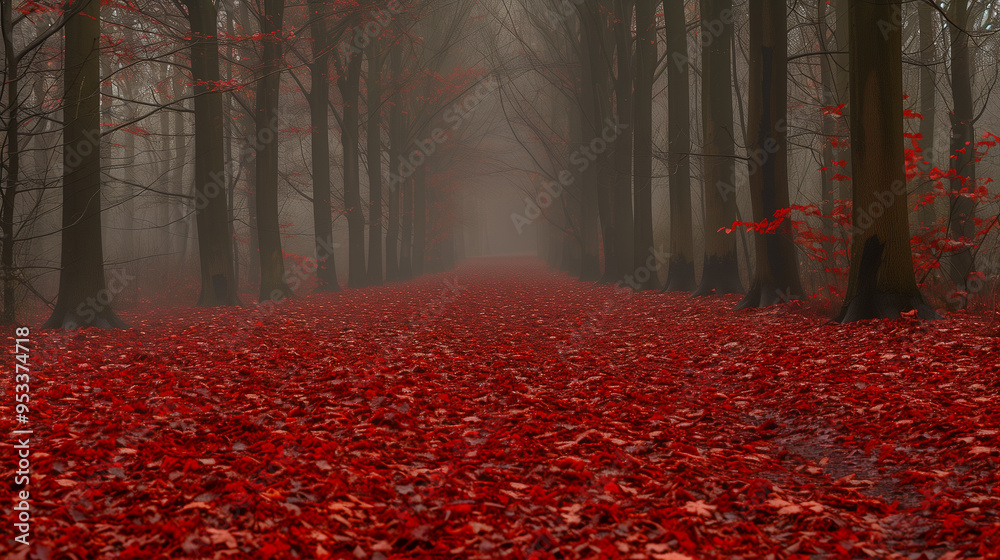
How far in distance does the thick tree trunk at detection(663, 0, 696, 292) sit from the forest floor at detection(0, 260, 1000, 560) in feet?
20.8

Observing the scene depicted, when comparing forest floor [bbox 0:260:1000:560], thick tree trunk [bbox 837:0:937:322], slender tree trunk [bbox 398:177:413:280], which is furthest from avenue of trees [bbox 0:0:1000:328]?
forest floor [bbox 0:260:1000:560]

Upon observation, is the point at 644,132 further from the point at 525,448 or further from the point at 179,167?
the point at 179,167

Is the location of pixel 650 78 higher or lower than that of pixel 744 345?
higher

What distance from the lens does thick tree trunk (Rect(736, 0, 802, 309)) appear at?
29.9 feet

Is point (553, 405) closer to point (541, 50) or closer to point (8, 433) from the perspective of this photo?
point (8, 433)

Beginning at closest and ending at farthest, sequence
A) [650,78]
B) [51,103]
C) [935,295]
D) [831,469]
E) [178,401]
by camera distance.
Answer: [831,469] < [178,401] < [935,295] < [51,103] < [650,78]

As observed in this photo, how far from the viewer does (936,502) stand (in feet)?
9.64

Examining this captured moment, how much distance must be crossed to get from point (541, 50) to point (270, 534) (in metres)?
23.9

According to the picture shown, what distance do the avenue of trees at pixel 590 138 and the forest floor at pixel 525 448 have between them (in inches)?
73.5

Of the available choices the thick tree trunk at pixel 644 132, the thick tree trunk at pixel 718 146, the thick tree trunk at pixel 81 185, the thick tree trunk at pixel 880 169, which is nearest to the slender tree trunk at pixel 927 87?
the thick tree trunk at pixel 718 146

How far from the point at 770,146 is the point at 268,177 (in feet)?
34.6

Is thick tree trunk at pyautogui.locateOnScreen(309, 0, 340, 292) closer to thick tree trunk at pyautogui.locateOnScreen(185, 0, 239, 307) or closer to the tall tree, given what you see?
thick tree trunk at pyautogui.locateOnScreen(185, 0, 239, 307)

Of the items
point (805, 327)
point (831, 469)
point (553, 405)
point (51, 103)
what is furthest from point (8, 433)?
point (51, 103)

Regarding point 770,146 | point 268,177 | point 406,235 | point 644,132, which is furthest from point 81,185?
point 406,235
